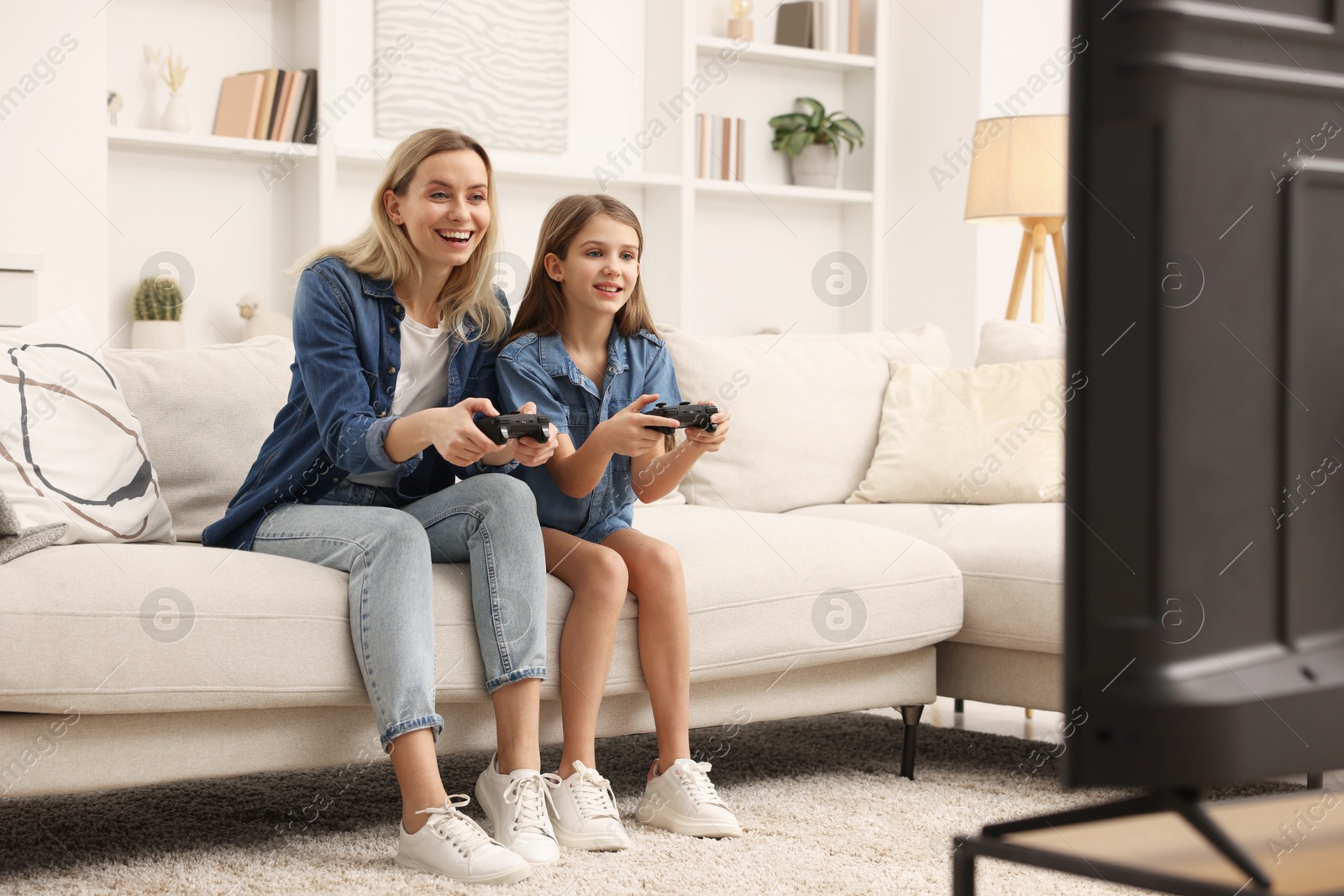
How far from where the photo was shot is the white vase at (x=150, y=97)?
3.87 meters

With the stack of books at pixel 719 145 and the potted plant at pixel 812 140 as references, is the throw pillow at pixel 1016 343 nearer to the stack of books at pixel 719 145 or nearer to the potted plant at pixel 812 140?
the stack of books at pixel 719 145

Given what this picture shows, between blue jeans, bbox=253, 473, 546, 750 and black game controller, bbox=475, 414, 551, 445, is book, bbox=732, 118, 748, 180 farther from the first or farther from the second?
black game controller, bbox=475, 414, 551, 445

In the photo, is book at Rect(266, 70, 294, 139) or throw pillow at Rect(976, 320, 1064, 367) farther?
book at Rect(266, 70, 294, 139)

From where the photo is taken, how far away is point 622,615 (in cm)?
185

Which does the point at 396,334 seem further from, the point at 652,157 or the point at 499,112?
the point at 652,157

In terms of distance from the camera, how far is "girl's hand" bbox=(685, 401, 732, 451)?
1815 millimetres

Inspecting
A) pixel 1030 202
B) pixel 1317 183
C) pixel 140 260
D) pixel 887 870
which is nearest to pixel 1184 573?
pixel 1317 183

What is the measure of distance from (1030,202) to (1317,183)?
3.19 meters

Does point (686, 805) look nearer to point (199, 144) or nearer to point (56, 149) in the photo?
point (56, 149)

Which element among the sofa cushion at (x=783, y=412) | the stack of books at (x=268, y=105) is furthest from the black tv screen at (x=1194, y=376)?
the stack of books at (x=268, y=105)

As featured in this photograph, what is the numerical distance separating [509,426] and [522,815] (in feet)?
1.62

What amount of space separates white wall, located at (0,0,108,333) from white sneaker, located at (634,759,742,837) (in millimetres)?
2221

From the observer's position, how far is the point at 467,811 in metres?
1.99

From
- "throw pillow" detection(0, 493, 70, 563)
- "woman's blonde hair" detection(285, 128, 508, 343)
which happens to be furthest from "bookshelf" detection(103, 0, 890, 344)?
"throw pillow" detection(0, 493, 70, 563)
